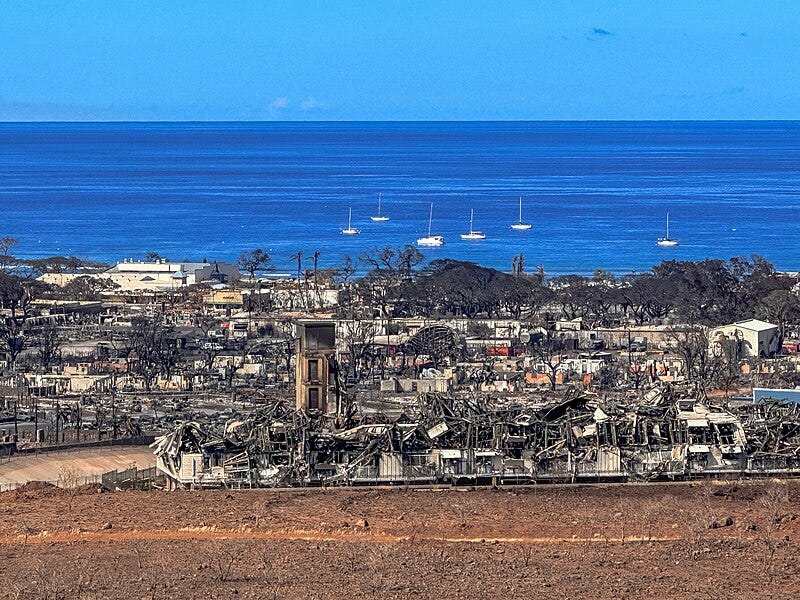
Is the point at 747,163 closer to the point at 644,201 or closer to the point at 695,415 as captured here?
the point at 644,201

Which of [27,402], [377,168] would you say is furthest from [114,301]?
[377,168]

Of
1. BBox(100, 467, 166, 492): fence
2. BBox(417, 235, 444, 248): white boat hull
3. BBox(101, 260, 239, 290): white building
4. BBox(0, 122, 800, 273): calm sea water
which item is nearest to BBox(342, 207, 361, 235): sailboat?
BBox(0, 122, 800, 273): calm sea water

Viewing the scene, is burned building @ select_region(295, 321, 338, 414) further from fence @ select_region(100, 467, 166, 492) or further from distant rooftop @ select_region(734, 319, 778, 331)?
distant rooftop @ select_region(734, 319, 778, 331)

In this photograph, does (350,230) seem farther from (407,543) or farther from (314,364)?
(407,543)

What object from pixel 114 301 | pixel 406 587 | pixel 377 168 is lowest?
pixel 406 587

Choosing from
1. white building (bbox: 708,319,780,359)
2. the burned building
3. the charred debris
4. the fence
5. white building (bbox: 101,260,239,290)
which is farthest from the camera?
white building (bbox: 101,260,239,290)

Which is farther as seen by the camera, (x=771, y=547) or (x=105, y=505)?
(x=105, y=505)
